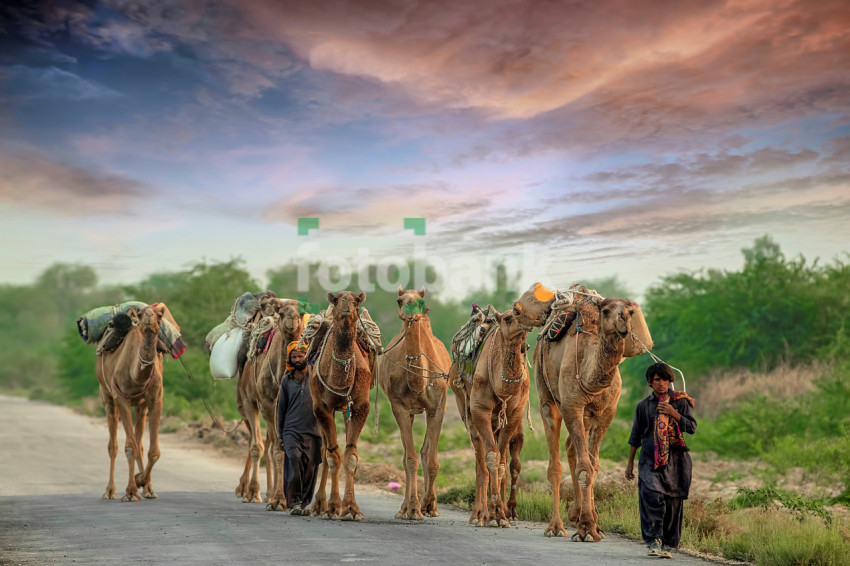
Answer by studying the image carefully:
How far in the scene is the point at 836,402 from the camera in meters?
24.0

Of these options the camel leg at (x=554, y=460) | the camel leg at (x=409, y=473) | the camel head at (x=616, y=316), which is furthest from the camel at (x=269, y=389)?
the camel head at (x=616, y=316)

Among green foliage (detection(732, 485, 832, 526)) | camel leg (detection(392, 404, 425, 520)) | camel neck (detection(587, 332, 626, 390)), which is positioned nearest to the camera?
camel neck (detection(587, 332, 626, 390))

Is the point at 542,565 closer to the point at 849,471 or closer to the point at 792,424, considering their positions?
the point at 849,471

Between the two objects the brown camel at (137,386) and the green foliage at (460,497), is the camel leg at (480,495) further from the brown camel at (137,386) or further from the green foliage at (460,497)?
the brown camel at (137,386)

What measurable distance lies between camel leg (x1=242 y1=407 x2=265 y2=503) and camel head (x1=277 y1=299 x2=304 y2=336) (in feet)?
9.12

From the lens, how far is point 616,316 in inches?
408

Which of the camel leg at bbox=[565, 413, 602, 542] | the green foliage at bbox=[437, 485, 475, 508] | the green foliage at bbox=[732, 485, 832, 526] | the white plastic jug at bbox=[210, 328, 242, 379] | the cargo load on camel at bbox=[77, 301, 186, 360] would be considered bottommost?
the green foliage at bbox=[437, 485, 475, 508]

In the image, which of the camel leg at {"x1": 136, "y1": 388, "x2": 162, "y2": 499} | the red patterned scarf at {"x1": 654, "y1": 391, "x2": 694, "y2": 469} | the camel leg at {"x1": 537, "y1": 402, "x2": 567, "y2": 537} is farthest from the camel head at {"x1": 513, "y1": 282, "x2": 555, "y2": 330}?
the camel leg at {"x1": 136, "y1": 388, "x2": 162, "y2": 499}

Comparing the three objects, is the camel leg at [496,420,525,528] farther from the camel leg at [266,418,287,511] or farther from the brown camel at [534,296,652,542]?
the camel leg at [266,418,287,511]

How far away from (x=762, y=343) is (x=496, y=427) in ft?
74.4

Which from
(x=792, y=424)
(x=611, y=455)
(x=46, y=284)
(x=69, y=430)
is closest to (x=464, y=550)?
(x=611, y=455)

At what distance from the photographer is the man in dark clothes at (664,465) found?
993 cm

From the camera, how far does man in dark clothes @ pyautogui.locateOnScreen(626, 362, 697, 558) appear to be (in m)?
9.93

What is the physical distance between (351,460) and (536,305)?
3.24 metres
